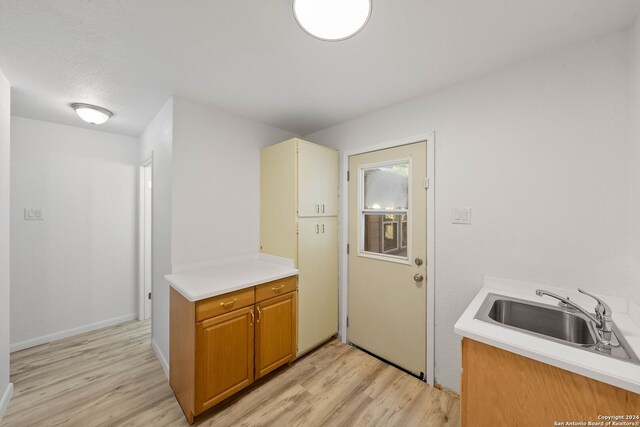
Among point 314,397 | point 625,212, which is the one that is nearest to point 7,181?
point 314,397

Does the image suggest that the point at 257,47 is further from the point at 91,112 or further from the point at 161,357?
the point at 161,357

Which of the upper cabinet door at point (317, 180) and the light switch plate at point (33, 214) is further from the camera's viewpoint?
the light switch plate at point (33, 214)

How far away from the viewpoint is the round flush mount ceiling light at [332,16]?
1.03 metres

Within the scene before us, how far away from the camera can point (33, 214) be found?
2555 mm

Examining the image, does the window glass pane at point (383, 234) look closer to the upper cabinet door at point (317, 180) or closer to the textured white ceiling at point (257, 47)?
the upper cabinet door at point (317, 180)

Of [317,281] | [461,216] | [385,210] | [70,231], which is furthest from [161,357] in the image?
[461,216]

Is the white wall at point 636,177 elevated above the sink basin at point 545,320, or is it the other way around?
the white wall at point 636,177

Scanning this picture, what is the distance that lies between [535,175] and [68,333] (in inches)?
182

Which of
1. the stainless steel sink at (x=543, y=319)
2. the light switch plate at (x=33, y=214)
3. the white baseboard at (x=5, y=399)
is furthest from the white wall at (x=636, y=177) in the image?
the light switch plate at (x=33, y=214)

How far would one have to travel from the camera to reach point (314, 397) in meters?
1.86

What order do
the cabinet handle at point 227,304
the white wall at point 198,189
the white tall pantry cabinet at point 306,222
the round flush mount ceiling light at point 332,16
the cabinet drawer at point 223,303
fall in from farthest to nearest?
the white tall pantry cabinet at point 306,222 < the white wall at point 198,189 < the cabinet handle at point 227,304 < the cabinet drawer at point 223,303 < the round flush mount ceiling light at point 332,16

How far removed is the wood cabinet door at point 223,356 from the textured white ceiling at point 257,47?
1.74 m

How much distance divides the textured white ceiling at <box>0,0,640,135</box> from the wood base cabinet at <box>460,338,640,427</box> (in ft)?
5.30

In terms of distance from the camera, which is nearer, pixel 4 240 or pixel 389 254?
pixel 4 240
